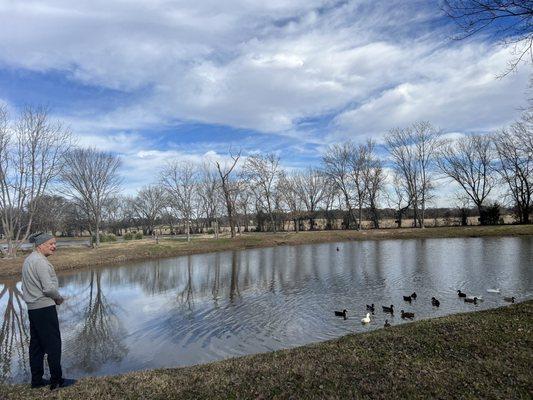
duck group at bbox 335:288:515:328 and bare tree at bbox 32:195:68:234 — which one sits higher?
bare tree at bbox 32:195:68:234

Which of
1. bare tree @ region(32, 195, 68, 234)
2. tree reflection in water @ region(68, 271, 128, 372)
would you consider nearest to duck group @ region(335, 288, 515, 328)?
tree reflection in water @ region(68, 271, 128, 372)

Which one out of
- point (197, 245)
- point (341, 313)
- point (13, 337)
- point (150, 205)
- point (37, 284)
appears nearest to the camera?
point (37, 284)

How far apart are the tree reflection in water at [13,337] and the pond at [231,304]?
0.13 feet

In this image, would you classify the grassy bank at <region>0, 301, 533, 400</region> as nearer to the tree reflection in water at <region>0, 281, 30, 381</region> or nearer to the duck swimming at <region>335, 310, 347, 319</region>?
the tree reflection in water at <region>0, 281, 30, 381</region>

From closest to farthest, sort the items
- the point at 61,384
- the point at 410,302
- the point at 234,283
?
the point at 61,384, the point at 410,302, the point at 234,283

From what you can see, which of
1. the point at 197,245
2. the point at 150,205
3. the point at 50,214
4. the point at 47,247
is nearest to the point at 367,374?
the point at 47,247

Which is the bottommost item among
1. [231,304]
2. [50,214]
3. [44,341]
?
[231,304]

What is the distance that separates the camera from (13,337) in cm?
1172

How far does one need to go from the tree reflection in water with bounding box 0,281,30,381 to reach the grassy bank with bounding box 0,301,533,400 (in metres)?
3.15

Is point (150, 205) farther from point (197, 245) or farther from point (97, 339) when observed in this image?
point (97, 339)

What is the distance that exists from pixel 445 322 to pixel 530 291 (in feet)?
27.1

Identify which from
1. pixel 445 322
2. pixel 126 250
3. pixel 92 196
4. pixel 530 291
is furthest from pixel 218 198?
pixel 445 322

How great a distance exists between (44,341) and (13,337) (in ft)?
24.3

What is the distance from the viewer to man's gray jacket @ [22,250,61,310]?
19.2 ft
